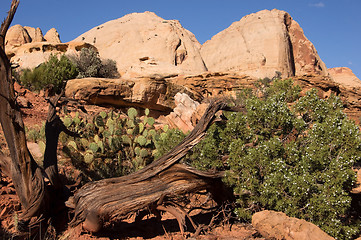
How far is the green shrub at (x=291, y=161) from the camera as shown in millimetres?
5641

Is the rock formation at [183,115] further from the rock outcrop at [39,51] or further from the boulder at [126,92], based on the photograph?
the rock outcrop at [39,51]

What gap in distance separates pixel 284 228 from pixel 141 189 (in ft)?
8.33

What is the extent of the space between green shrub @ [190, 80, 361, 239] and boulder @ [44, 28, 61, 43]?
42.7 meters

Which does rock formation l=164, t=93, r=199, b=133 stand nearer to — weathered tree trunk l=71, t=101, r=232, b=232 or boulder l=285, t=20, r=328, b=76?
weathered tree trunk l=71, t=101, r=232, b=232

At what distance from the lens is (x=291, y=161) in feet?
20.8

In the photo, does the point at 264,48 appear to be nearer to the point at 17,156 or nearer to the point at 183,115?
the point at 183,115

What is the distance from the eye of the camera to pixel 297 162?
6.29m

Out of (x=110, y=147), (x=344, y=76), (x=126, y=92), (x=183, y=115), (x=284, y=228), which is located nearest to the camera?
(x=284, y=228)

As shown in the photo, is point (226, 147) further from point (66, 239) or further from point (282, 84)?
point (66, 239)

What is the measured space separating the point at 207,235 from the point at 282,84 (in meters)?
4.45

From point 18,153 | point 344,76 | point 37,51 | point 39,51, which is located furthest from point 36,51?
point 344,76

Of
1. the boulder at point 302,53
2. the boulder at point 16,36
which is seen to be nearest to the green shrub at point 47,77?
the boulder at point 16,36

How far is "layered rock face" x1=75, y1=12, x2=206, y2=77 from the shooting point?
38.8 metres

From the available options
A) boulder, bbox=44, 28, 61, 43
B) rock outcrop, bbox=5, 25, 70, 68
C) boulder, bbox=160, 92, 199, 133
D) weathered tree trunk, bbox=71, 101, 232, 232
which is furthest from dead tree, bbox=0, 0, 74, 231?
boulder, bbox=44, 28, 61, 43
